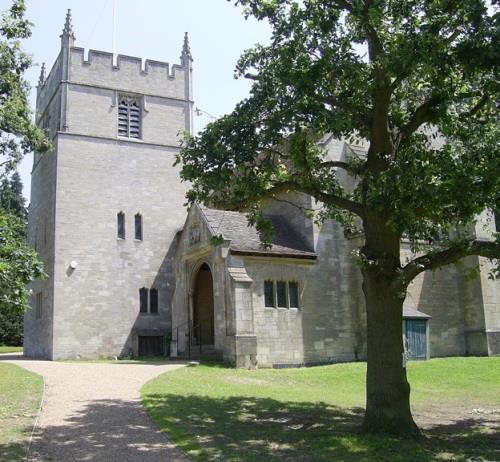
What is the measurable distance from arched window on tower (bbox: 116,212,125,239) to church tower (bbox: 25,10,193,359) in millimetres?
55

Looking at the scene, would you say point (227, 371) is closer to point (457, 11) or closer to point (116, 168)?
point (457, 11)

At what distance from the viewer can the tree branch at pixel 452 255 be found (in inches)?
413

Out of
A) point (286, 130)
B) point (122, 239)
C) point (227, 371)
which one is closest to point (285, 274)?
point (227, 371)

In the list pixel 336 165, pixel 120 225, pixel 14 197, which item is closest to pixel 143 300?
pixel 120 225

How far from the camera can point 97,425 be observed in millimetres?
11461

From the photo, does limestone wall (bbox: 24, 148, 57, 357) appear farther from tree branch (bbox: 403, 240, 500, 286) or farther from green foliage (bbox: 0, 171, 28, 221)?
tree branch (bbox: 403, 240, 500, 286)

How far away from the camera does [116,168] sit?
33000 millimetres

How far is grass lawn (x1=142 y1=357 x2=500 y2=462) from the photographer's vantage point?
Result: 9828 millimetres

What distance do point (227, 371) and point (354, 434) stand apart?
10.1 metres

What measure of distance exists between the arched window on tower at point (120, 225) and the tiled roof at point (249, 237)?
26.7ft

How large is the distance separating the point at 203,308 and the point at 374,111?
18972mm

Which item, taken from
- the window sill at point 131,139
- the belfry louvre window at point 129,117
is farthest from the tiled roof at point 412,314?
the belfry louvre window at point 129,117

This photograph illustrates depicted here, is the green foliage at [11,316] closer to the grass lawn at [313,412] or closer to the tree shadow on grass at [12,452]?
the grass lawn at [313,412]

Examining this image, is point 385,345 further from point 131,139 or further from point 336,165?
point 131,139
